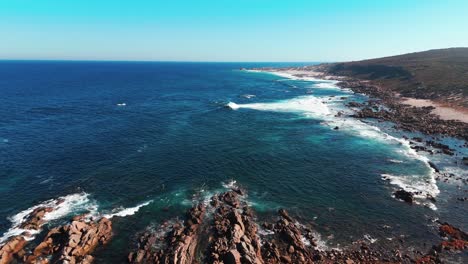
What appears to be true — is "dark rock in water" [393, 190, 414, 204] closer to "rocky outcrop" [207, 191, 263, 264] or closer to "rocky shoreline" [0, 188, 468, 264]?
"rocky shoreline" [0, 188, 468, 264]

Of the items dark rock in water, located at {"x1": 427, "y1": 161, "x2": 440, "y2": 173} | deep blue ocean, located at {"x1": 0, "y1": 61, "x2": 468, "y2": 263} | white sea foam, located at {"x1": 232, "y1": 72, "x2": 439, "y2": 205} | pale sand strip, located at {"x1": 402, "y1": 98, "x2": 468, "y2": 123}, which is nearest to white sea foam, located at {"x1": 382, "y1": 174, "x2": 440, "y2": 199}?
white sea foam, located at {"x1": 232, "y1": 72, "x2": 439, "y2": 205}

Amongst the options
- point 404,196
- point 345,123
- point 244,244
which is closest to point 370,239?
point 404,196

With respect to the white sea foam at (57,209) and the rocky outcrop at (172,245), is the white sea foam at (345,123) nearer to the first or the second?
the rocky outcrop at (172,245)

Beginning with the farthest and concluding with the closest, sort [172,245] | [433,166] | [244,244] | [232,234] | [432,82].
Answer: [432,82] → [433,166] → [232,234] → [172,245] → [244,244]

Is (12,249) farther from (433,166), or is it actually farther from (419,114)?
(419,114)

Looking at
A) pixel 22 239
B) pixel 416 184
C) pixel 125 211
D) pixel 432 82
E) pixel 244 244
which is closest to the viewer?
pixel 244 244
